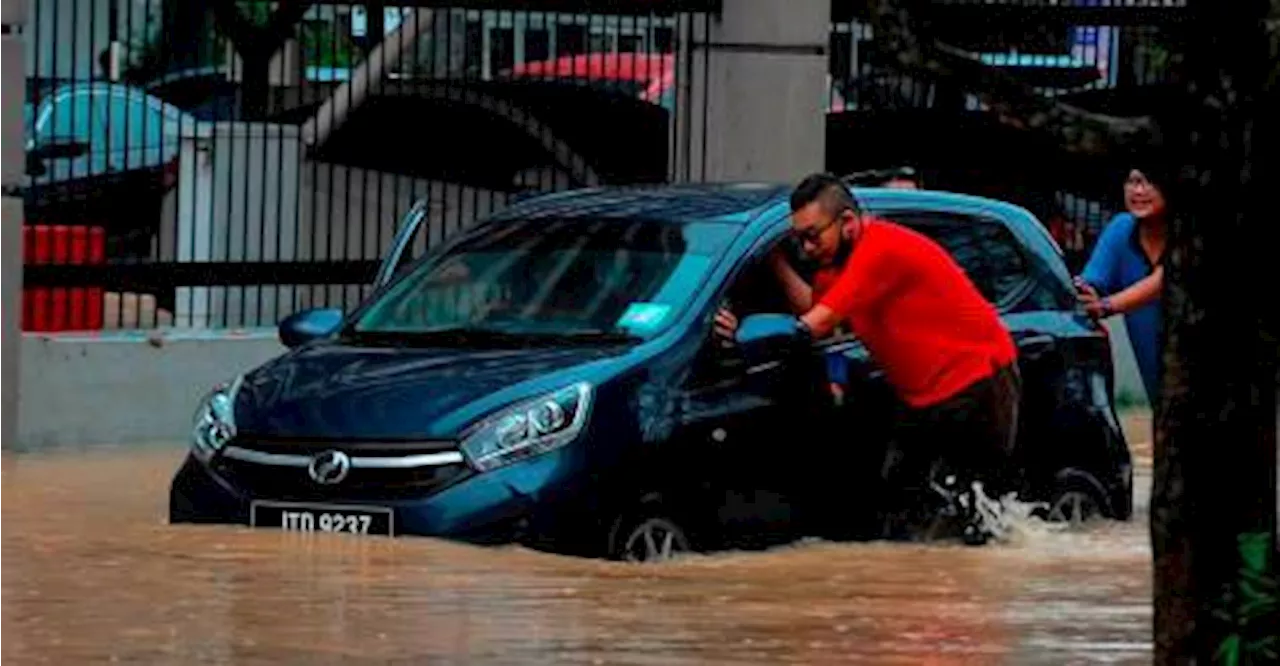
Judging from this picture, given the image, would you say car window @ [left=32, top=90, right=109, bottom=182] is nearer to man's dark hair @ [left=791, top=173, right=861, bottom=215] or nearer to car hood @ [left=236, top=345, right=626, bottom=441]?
car hood @ [left=236, top=345, right=626, bottom=441]

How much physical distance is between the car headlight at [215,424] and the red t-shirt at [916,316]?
216cm

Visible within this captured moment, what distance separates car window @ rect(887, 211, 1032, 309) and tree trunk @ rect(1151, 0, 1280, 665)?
6931mm

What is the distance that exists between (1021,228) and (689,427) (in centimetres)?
263

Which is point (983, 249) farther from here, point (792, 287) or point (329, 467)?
point (329, 467)

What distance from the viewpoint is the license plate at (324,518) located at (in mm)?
11859

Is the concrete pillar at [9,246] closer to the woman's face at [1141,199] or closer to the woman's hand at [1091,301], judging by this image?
the woman's hand at [1091,301]

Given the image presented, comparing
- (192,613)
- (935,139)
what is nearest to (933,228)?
(192,613)

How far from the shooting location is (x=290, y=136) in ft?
60.1

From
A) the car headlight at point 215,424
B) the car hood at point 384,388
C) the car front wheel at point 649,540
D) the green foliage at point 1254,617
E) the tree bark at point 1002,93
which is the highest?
the tree bark at point 1002,93

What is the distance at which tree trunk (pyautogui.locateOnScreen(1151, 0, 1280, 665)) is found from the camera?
684 cm

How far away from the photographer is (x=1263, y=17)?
269 inches

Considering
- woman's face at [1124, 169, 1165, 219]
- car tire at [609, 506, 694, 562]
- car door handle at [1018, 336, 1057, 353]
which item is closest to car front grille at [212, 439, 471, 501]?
car tire at [609, 506, 694, 562]

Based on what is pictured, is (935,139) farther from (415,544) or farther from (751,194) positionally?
(415,544)

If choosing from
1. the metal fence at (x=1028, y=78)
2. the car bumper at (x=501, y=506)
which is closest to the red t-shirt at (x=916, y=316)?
the car bumper at (x=501, y=506)
